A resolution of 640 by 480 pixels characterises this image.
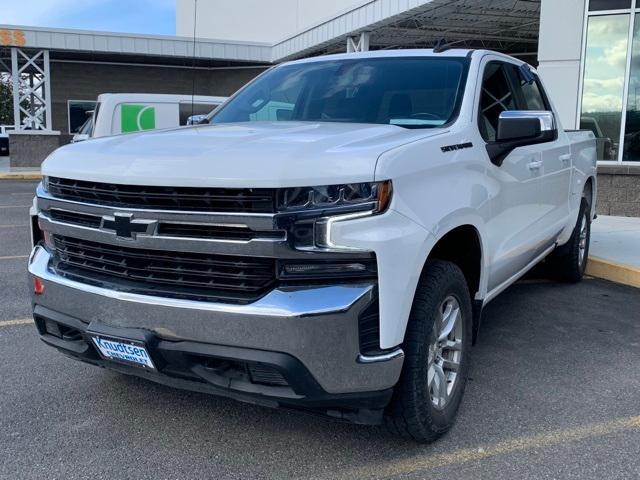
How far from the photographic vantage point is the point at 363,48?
1862cm

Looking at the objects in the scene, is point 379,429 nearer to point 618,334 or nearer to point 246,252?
point 246,252

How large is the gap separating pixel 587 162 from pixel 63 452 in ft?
17.4

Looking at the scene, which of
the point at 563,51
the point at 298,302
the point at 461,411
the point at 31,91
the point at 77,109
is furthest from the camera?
the point at 77,109

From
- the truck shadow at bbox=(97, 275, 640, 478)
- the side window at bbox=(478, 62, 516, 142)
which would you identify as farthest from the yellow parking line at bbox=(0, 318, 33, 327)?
the side window at bbox=(478, 62, 516, 142)

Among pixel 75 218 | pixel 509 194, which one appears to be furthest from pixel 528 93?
pixel 75 218

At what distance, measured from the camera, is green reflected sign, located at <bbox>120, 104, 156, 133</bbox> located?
13.3 metres

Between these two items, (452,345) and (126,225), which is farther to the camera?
(452,345)

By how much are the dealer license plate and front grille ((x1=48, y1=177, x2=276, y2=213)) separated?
586mm

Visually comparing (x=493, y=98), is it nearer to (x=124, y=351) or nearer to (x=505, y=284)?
(x=505, y=284)

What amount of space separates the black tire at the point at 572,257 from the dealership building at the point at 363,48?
152 inches

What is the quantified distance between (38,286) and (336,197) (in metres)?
1.62

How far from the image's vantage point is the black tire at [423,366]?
9.20 ft

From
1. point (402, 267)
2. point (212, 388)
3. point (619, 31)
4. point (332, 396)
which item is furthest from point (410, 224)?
point (619, 31)

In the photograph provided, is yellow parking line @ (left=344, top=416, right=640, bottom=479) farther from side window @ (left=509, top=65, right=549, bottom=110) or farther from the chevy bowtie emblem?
side window @ (left=509, top=65, right=549, bottom=110)
